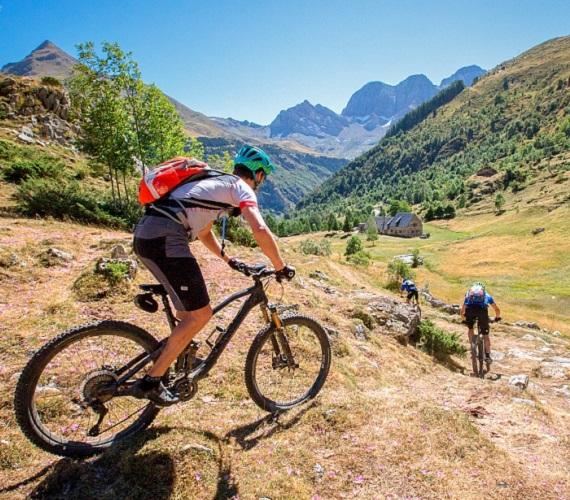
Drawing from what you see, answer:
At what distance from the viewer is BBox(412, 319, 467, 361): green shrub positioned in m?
15.7

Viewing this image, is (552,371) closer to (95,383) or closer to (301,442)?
(301,442)

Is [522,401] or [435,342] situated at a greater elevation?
[522,401]

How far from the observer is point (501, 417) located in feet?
23.4

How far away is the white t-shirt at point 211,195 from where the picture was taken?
487 cm

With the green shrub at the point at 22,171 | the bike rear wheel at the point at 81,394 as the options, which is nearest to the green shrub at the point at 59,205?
the green shrub at the point at 22,171

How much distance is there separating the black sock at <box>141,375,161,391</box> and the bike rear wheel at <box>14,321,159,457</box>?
1.38 ft

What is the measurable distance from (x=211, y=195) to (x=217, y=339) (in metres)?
2.23

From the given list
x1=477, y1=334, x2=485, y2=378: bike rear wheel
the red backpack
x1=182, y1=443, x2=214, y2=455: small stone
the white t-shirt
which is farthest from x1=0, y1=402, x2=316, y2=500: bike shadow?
x1=477, y1=334, x2=485, y2=378: bike rear wheel

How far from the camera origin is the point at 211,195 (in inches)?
193

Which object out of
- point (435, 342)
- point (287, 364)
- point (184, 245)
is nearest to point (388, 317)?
point (435, 342)

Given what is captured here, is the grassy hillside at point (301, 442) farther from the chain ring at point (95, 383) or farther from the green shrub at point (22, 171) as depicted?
the green shrub at point (22, 171)

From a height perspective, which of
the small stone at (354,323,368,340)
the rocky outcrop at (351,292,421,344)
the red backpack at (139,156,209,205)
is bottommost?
the rocky outcrop at (351,292,421,344)

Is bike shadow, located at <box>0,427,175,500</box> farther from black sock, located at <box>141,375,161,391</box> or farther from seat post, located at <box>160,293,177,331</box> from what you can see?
seat post, located at <box>160,293,177,331</box>

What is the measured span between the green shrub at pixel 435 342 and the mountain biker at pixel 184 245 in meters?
12.6
